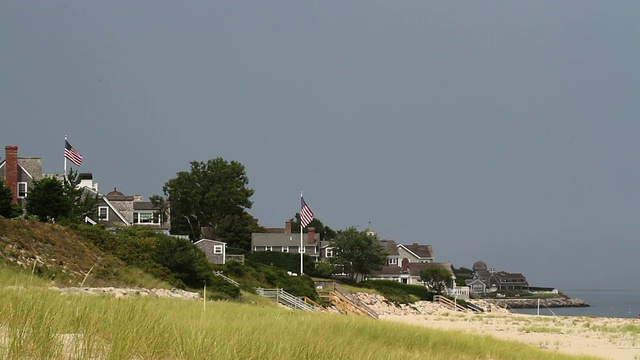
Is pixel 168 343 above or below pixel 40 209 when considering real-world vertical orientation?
below

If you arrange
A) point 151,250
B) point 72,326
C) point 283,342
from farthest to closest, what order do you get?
point 151,250 → point 283,342 → point 72,326

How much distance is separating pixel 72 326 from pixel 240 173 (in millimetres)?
87432

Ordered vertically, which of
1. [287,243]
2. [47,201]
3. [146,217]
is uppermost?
[146,217]

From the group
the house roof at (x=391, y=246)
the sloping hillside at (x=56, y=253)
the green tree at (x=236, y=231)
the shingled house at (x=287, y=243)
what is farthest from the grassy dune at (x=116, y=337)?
the house roof at (x=391, y=246)

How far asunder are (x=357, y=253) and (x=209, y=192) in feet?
63.8

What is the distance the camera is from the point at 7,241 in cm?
3189

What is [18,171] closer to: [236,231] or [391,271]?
[236,231]

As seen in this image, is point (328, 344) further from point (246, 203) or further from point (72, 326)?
point (246, 203)

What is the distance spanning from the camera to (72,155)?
192 feet

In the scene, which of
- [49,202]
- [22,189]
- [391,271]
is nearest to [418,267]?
[391,271]

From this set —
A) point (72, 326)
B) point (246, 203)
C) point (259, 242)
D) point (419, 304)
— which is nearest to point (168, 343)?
point (72, 326)

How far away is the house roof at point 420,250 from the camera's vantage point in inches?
5162

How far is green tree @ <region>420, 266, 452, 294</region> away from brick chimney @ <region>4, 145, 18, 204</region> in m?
52.1

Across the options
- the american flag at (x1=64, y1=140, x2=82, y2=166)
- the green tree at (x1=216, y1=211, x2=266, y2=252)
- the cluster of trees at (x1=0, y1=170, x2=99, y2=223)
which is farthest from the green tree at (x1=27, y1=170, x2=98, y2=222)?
the green tree at (x1=216, y1=211, x2=266, y2=252)
